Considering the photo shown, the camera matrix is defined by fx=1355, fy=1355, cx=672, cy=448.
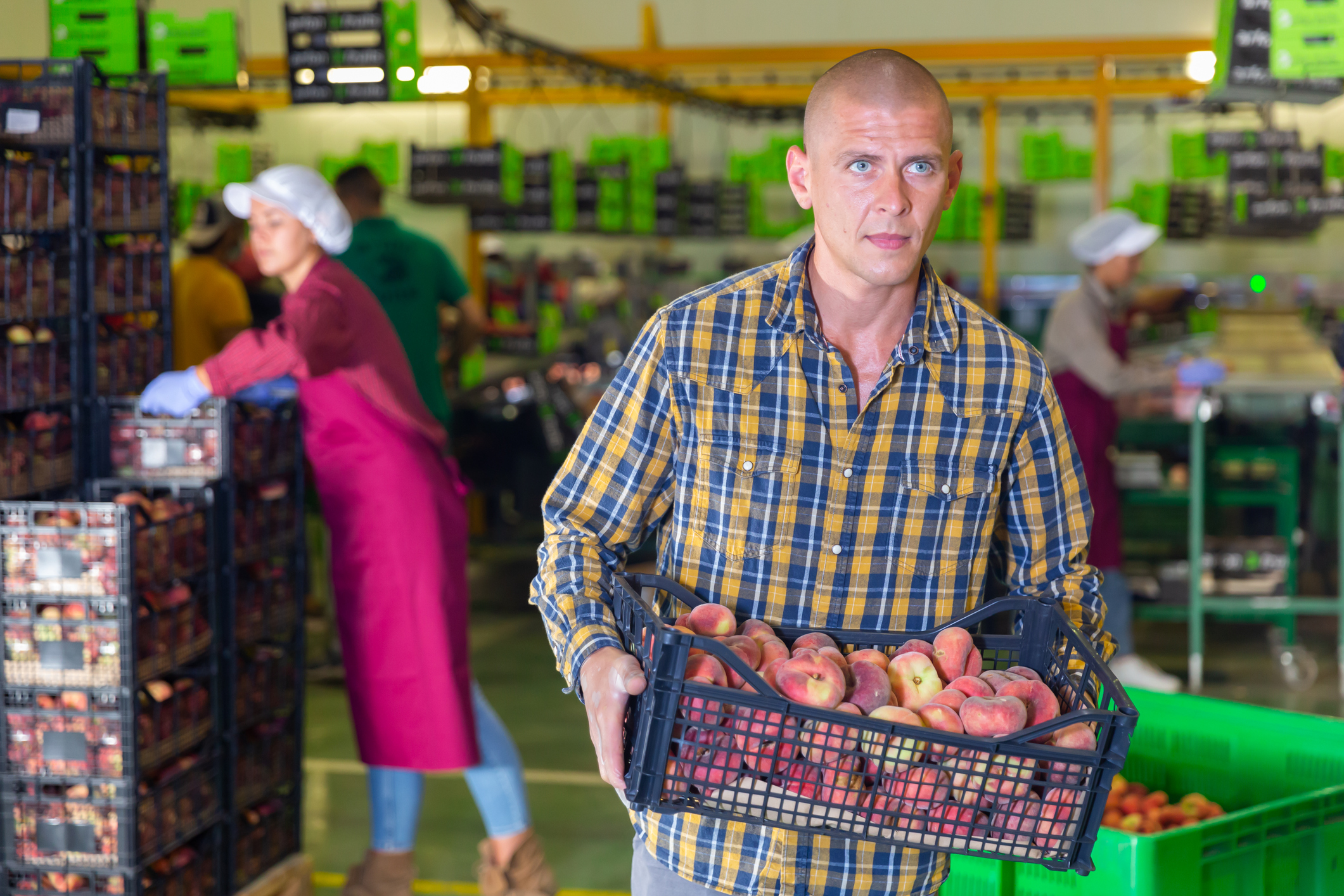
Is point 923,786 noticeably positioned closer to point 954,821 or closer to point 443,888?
point 954,821

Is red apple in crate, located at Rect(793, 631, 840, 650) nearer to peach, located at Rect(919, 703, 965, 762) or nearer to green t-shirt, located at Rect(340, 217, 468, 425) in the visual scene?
peach, located at Rect(919, 703, 965, 762)

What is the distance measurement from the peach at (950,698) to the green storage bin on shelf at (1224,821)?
1.07 ft

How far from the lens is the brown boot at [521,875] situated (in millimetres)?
3572

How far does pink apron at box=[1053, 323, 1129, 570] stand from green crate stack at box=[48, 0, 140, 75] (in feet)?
12.2

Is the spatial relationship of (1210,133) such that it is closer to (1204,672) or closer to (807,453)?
(1204,672)

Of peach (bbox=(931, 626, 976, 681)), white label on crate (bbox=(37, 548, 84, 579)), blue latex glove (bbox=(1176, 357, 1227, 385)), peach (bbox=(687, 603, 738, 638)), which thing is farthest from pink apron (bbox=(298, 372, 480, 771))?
blue latex glove (bbox=(1176, 357, 1227, 385))

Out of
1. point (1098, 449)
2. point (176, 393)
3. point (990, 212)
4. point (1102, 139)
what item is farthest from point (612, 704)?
point (990, 212)

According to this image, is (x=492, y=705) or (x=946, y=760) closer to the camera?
(x=946, y=760)

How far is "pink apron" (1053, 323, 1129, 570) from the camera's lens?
5.50 m

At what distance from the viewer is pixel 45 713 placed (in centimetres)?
292

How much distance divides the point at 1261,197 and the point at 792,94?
400cm

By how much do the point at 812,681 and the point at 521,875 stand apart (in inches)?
93.1

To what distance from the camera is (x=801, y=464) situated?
1.71m

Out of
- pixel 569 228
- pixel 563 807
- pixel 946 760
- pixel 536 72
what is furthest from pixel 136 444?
pixel 536 72
